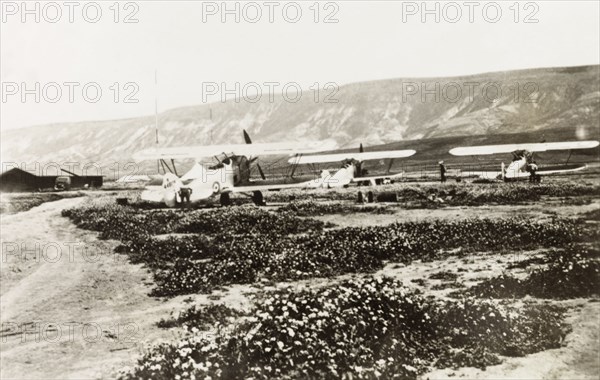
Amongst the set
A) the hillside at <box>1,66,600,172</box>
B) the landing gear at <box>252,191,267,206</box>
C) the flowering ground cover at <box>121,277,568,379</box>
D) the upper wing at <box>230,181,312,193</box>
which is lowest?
the flowering ground cover at <box>121,277,568,379</box>

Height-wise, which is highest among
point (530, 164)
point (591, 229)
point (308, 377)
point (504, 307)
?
point (530, 164)

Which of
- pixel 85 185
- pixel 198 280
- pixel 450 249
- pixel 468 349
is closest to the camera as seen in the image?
pixel 468 349

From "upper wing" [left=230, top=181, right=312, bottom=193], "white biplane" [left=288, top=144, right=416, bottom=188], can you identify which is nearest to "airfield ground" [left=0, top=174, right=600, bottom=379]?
"upper wing" [left=230, top=181, right=312, bottom=193]

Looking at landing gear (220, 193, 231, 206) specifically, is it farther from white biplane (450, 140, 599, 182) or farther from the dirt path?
white biplane (450, 140, 599, 182)

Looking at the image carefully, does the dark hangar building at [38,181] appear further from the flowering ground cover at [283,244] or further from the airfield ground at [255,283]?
the flowering ground cover at [283,244]

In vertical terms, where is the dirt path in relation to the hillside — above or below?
below

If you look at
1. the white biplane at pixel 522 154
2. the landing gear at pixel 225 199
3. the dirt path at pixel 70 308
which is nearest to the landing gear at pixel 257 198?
the landing gear at pixel 225 199

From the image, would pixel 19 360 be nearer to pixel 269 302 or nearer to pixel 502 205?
pixel 269 302

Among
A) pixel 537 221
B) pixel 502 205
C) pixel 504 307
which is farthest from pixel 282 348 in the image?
pixel 502 205
